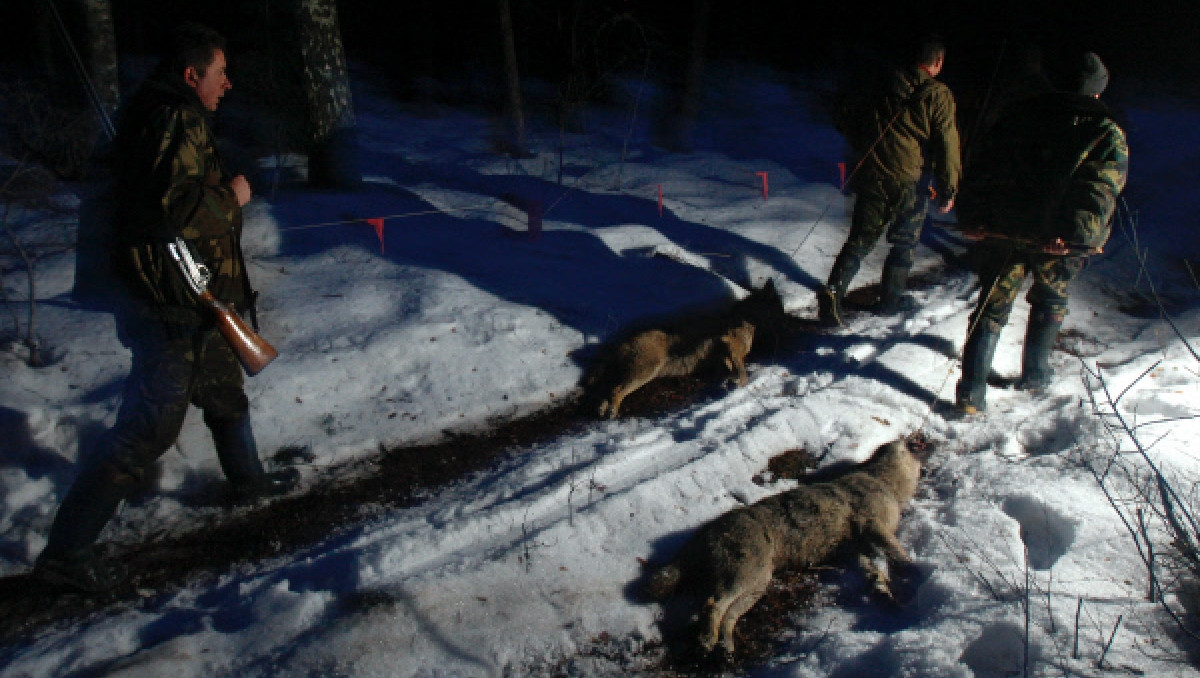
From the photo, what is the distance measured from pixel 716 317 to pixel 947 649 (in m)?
3.61

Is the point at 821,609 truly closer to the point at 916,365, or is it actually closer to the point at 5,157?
the point at 916,365

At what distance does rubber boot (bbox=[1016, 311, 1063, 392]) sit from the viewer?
4754 millimetres

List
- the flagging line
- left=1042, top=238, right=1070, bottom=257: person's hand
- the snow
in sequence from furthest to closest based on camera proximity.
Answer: the flagging line → left=1042, top=238, right=1070, bottom=257: person's hand → the snow

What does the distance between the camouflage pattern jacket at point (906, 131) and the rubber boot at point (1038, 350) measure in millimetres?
1279

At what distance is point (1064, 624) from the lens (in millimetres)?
2730

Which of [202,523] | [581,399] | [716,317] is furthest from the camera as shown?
[716,317]

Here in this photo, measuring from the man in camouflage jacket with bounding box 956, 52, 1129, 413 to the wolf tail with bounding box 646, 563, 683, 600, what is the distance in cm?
282

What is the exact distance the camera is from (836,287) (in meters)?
6.04

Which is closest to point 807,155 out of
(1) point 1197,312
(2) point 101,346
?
(1) point 1197,312

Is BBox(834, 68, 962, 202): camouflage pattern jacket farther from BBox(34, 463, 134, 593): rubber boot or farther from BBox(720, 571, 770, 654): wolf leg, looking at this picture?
BBox(34, 463, 134, 593): rubber boot

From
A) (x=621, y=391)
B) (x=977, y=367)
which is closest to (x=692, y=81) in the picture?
(x=977, y=367)

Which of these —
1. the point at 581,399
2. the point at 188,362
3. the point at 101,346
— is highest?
the point at 188,362

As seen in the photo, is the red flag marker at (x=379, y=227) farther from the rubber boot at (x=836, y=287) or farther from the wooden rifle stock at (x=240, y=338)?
the rubber boot at (x=836, y=287)

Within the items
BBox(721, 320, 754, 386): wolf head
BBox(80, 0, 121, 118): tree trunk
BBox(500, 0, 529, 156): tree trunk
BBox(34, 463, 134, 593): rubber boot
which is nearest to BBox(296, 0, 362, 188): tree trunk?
BBox(80, 0, 121, 118): tree trunk
